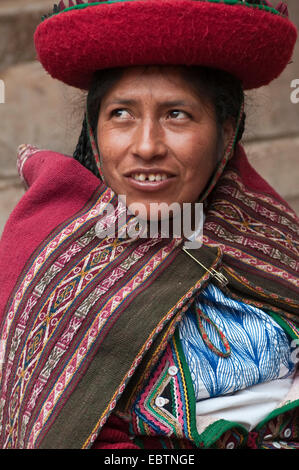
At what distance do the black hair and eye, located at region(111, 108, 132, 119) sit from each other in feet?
0.22

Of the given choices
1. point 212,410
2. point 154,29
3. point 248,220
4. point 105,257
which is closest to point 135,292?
point 105,257

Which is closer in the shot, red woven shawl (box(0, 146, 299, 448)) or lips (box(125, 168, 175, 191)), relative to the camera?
red woven shawl (box(0, 146, 299, 448))

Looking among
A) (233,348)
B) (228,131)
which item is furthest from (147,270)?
(228,131)

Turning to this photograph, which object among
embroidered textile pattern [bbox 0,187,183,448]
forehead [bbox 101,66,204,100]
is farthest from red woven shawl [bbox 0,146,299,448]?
forehead [bbox 101,66,204,100]

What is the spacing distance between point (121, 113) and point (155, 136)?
137mm

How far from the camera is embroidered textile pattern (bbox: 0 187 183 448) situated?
5.23ft

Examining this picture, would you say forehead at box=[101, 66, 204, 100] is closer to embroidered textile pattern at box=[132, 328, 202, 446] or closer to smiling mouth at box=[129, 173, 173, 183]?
smiling mouth at box=[129, 173, 173, 183]

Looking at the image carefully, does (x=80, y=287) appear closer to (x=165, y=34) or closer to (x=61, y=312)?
(x=61, y=312)

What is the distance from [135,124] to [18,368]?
69cm

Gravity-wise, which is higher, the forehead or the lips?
the forehead

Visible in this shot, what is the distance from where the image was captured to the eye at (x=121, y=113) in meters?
1.75

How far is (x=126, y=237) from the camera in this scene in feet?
5.74

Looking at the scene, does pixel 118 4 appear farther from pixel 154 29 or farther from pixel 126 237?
pixel 126 237

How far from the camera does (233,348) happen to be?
1.72 metres
